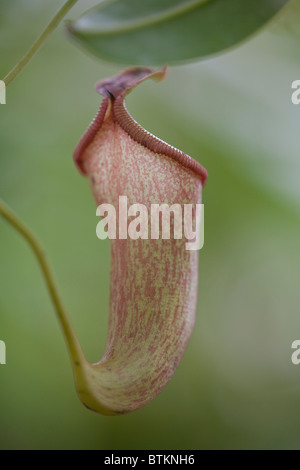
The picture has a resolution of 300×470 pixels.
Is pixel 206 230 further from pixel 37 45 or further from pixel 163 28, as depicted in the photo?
pixel 37 45

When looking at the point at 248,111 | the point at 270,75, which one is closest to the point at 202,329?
the point at 248,111

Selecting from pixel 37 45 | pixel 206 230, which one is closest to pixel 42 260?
pixel 37 45

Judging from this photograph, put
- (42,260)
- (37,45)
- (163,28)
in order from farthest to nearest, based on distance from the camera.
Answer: (163,28), (37,45), (42,260)

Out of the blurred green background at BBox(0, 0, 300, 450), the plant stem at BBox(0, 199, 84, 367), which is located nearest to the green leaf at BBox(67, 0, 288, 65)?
the plant stem at BBox(0, 199, 84, 367)

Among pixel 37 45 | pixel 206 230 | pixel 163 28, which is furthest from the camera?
pixel 206 230

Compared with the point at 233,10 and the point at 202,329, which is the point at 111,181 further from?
the point at 202,329

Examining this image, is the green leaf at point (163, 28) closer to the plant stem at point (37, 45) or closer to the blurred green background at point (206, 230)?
the plant stem at point (37, 45)

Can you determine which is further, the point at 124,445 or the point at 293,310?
the point at 293,310
